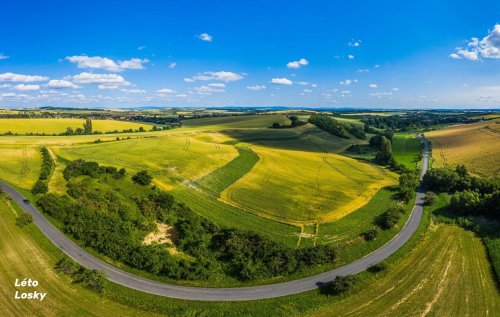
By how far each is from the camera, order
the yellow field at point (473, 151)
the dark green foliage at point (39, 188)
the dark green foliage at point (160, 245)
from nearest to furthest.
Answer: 1. the dark green foliage at point (160, 245)
2. the dark green foliage at point (39, 188)
3. the yellow field at point (473, 151)

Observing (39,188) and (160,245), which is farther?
(39,188)

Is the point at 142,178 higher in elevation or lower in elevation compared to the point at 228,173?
higher

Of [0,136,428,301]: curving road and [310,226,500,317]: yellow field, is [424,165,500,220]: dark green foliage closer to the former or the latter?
[310,226,500,317]: yellow field

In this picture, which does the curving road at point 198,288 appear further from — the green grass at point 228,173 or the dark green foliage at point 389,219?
the green grass at point 228,173

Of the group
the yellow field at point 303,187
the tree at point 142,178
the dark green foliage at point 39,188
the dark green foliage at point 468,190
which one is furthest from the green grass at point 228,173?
the dark green foliage at point 468,190

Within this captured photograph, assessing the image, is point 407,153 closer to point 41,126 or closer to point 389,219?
point 389,219

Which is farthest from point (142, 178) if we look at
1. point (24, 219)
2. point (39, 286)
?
→ point (39, 286)

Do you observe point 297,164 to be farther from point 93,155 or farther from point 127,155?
point 93,155
